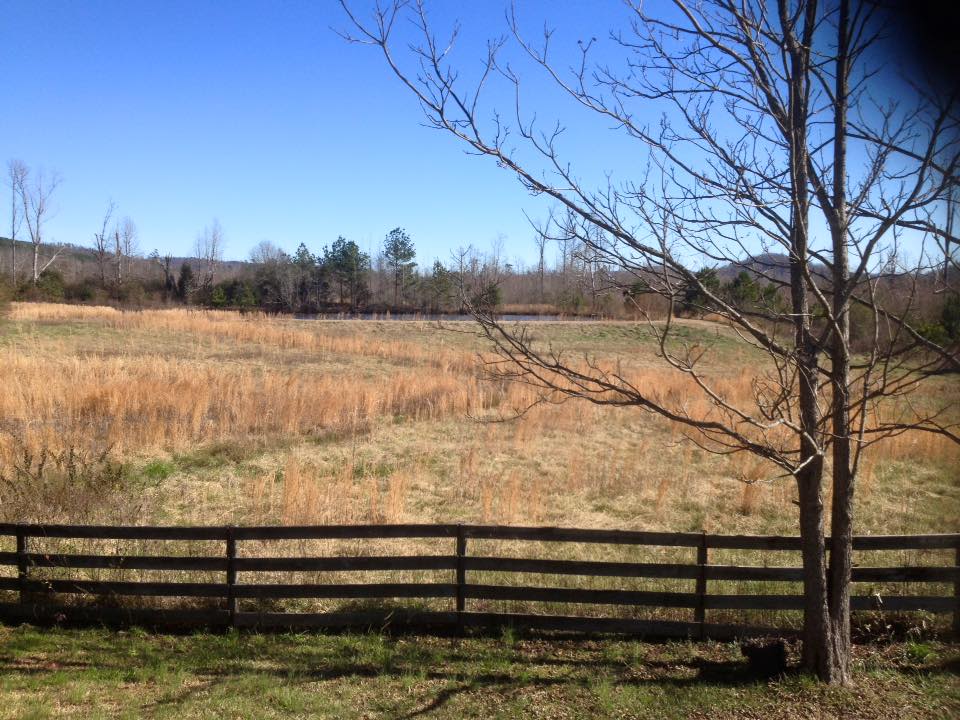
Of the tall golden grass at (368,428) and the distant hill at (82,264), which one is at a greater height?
the distant hill at (82,264)

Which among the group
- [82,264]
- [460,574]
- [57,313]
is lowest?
[460,574]

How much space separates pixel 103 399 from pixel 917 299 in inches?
674

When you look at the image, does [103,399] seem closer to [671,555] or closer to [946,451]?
[671,555]

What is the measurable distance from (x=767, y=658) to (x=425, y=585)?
2986 millimetres

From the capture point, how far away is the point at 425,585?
6863 millimetres

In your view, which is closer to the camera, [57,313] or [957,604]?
[957,604]

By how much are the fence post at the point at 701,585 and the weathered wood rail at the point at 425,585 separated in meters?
0.01

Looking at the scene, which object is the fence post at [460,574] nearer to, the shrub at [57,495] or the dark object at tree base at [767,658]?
the dark object at tree base at [767,658]

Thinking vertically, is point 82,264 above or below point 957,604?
above

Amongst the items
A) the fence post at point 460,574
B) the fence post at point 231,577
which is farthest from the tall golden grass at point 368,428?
the fence post at point 460,574

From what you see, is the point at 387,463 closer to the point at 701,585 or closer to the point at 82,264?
the point at 701,585

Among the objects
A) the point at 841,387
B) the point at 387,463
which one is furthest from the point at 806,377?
the point at 387,463

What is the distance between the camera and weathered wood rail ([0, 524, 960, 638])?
21.3ft

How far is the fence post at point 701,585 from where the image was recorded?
6.56 m
